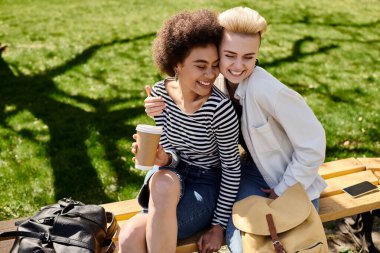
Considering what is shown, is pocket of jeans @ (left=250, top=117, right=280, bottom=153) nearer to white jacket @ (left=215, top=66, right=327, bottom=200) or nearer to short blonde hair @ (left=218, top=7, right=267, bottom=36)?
white jacket @ (left=215, top=66, right=327, bottom=200)

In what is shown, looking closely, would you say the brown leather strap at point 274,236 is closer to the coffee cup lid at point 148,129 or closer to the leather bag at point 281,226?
the leather bag at point 281,226

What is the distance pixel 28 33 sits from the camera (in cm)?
855

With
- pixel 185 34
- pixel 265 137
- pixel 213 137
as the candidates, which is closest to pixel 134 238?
pixel 213 137

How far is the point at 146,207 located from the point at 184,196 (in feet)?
0.77

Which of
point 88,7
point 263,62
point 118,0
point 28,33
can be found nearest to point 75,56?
point 28,33

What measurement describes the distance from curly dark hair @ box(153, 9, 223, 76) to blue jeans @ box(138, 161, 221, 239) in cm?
68

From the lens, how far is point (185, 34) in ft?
8.38

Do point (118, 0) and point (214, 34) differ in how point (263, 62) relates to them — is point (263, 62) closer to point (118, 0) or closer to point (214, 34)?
point (214, 34)

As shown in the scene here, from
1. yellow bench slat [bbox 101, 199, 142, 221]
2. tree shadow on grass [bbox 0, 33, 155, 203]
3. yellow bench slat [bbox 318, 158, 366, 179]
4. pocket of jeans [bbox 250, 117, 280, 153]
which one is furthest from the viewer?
tree shadow on grass [bbox 0, 33, 155, 203]

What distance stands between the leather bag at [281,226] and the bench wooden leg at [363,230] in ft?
3.47

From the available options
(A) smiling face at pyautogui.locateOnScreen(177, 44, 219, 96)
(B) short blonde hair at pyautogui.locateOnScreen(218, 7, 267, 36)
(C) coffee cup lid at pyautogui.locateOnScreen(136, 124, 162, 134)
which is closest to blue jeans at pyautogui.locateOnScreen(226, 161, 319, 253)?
(A) smiling face at pyautogui.locateOnScreen(177, 44, 219, 96)

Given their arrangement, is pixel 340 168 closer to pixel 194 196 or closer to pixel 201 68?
pixel 194 196

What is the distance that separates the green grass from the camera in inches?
170

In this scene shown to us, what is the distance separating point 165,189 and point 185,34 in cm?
87
